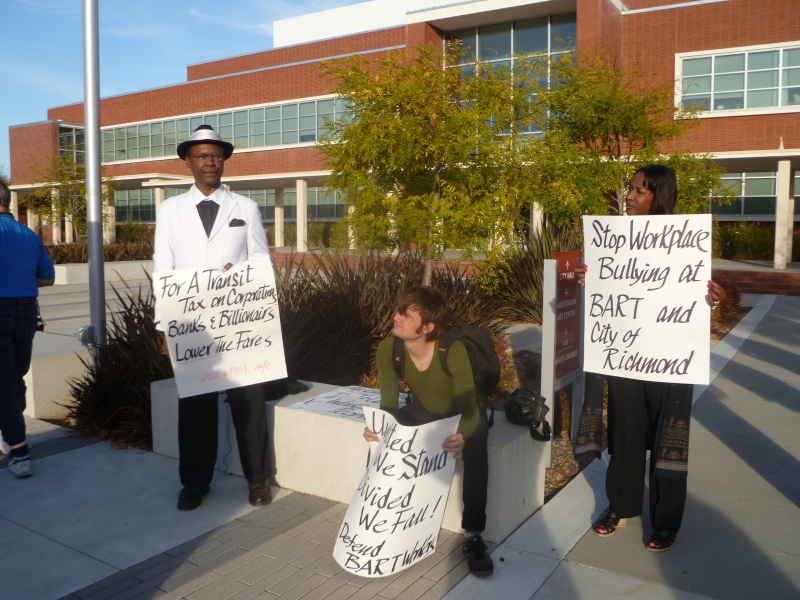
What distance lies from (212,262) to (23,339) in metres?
1.61

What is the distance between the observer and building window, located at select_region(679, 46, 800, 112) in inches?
934

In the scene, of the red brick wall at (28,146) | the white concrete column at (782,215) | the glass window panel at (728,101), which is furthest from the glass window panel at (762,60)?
the red brick wall at (28,146)

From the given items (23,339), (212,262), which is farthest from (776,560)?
(23,339)

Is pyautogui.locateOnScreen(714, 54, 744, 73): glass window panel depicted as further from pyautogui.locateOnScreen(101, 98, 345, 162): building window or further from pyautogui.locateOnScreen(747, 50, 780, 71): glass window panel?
pyautogui.locateOnScreen(101, 98, 345, 162): building window

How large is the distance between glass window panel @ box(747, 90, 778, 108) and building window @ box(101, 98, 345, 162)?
1522 cm

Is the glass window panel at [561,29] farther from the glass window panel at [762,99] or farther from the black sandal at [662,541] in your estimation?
the black sandal at [662,541]

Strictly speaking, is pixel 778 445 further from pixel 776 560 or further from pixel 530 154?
pixel 530 154

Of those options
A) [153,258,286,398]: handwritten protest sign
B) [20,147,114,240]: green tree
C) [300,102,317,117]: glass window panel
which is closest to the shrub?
[153,258,286,398]: handwritten protest sign

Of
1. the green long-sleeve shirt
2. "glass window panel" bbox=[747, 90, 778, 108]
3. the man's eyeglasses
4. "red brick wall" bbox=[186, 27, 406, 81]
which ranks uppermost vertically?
"red brick wall" bbox=[186, 27, 406, 81]

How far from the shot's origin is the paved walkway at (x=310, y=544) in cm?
327

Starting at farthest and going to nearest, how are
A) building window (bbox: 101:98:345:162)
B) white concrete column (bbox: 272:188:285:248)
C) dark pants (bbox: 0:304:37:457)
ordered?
1. white concrete column (bbox: 272:188:285:248)
2. building window (bbox: 101:98:345:162)
3. dark pants (bbox: 0:304:37:457)

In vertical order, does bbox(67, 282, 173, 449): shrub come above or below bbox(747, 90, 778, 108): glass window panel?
below

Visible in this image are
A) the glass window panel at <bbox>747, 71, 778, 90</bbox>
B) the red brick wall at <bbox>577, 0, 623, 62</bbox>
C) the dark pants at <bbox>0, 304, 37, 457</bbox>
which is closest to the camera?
the dark pants at <bbox>0, 304, 37, 457</bbox>

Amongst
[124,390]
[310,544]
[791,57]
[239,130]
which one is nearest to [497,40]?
[791,57]
